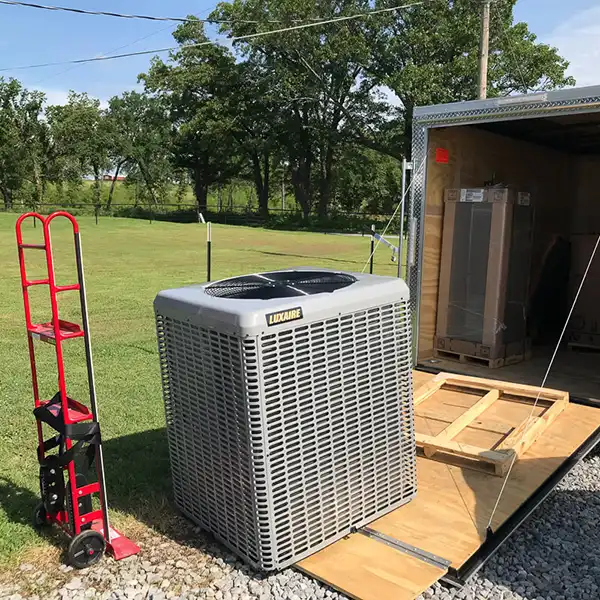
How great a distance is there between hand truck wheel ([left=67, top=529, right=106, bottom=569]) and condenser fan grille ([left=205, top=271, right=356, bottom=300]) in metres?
1.40

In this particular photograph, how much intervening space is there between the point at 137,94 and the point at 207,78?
45.9ft

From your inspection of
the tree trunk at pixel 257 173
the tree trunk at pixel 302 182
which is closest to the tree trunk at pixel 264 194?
the tree trunk at pixel 257 173

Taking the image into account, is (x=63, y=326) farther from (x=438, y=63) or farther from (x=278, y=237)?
(x=438, y=63)

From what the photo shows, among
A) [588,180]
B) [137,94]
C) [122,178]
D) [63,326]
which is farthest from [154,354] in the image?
[122,178]

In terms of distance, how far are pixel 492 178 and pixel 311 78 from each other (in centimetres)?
3673

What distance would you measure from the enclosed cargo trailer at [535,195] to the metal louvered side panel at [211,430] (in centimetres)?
347

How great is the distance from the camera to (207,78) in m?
44.1

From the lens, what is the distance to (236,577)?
10.3 ft

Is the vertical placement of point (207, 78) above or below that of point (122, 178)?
above

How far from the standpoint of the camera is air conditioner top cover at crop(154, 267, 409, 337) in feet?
9.37

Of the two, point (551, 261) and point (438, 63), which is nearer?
point (551, 261)

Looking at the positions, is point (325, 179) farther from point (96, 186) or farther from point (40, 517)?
point (40, 517)

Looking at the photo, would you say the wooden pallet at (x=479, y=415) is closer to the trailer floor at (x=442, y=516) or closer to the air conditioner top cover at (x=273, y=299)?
the trailer floor at (x=442, y=516)

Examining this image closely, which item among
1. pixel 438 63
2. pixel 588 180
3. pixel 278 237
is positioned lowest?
pixel 278 237
